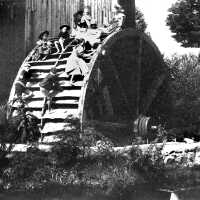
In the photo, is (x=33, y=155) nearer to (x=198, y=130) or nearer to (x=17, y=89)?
(x=17, y=89)

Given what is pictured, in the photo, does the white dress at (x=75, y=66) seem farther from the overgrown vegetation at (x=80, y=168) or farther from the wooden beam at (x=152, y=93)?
the wooden beam at (x=152, y=93)

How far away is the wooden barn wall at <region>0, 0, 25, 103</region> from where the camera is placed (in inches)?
550

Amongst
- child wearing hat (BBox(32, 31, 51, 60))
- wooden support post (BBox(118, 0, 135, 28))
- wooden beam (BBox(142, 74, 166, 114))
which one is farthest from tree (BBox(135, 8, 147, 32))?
child wearing hat (BBox(32, 31, 51, 60))

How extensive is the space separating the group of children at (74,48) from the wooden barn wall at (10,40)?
1069 mm

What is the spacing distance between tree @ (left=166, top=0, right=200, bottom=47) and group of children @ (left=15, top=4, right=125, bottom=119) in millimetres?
14256

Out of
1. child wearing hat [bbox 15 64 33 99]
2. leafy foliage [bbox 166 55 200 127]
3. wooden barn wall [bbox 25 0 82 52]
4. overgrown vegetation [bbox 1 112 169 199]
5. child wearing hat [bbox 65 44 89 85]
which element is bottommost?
leafy foliage [bbox 166 55 200 127]

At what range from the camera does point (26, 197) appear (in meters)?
6.08

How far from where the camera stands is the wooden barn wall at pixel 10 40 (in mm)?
13977

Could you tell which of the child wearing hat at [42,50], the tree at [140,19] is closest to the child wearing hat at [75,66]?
the child wearing hat at [42,50]

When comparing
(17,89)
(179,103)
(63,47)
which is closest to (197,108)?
(179,103)

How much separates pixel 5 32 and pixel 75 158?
7.53 m

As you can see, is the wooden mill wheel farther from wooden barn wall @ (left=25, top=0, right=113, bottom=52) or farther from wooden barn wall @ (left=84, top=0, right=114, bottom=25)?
wooden barn wall @ (left=84, top=0, right=114, bottom=25)

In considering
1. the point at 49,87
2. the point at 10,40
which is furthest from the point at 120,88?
the point at 10,40

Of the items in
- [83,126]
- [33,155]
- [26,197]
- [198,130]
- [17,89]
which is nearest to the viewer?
[26,197]
